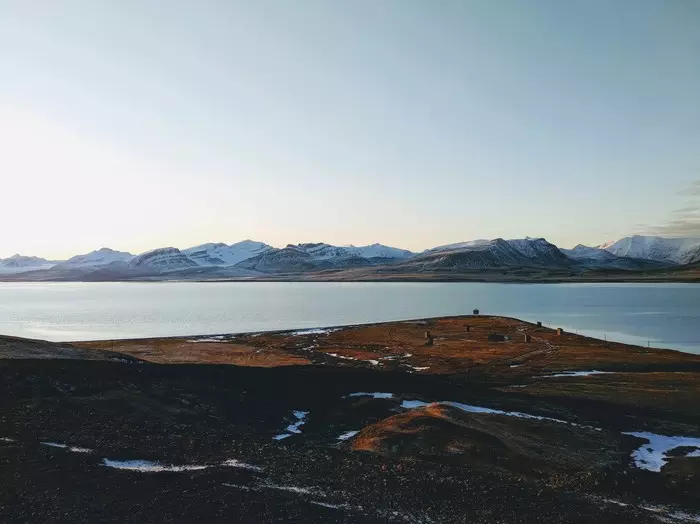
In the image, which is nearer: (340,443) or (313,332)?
(340,443)

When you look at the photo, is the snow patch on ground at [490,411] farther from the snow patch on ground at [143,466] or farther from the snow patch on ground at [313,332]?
the snow patch on ground at [313,332]

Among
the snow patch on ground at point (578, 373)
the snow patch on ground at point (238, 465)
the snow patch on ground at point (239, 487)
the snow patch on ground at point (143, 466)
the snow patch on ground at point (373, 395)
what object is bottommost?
the snow patch on ground at point (578, 373)

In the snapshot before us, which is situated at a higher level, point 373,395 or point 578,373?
point 373,395

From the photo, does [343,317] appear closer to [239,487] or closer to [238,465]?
[238,465]

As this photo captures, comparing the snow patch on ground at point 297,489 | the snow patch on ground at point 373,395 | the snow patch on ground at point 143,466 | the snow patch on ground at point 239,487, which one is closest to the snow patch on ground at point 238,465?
the snow patch on ground at point 143,466

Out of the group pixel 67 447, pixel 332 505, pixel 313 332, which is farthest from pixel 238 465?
pixel 313 332

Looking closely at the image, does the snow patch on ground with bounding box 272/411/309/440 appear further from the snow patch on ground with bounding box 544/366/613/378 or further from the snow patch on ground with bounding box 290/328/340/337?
the snow patch on ground with bounding box 290/328/340/337
